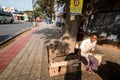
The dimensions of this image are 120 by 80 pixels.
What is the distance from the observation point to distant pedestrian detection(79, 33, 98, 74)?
514 centimetres

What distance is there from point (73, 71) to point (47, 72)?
92 cm

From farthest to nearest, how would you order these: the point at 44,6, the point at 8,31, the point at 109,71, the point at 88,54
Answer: the point at 44,6, the point at 8,31, the point at 109,71, the point at 88,54

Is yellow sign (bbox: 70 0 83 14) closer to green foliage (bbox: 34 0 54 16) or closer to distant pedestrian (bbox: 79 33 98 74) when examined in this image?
distant pedestrian (bbox: 79 33 98 74)

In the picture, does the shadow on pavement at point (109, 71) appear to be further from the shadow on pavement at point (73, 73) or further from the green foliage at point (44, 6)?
the green foliage at point (44, 6)

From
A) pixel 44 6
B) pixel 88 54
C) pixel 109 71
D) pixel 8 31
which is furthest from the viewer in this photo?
pixel 44 6

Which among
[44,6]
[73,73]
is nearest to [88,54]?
[73,73]

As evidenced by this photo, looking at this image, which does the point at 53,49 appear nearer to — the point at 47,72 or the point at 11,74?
the point at 47,72

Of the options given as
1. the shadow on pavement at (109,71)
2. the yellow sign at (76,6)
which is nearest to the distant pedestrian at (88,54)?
the shadow on pavement at (109,71)

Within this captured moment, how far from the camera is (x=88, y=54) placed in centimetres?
535

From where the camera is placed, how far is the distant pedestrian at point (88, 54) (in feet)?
16.9

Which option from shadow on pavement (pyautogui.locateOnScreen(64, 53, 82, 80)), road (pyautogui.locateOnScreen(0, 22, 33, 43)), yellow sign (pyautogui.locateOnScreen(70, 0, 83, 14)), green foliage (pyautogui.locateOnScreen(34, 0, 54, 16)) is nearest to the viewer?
shadow on pavement (pyautogui.locateOnScreen(64, 53, 82, 80))

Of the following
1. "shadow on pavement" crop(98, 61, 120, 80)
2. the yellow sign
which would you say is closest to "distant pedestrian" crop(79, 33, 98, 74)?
"shadow on pavement" crop(98, 61, 120, 80)

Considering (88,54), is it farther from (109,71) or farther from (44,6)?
(44,6)

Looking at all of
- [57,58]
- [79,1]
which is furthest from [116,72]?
[79,1]
